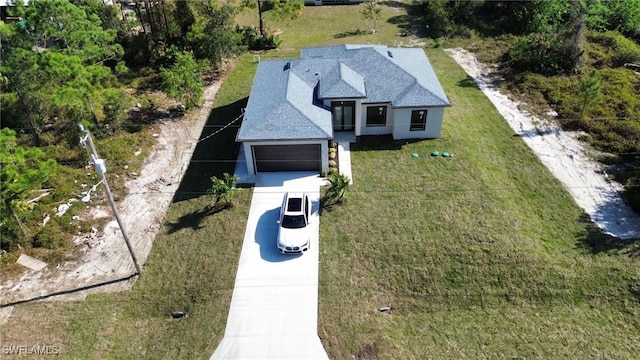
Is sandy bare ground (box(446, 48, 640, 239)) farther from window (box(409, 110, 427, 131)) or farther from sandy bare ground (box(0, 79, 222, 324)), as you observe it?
sandy bare ground (box(0, 79, 222, 324))

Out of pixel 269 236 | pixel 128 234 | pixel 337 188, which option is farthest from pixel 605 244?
pixel 128 234

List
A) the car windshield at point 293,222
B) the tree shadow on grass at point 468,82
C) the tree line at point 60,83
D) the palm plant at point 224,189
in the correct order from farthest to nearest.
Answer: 1. the tree shadow on grass at point 468,82
2. the palm plant at point 224,189
3. the car windshield at point 293,222
4. the tree line at point 60,83

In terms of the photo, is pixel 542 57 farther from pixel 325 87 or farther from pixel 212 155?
pixel 212 155

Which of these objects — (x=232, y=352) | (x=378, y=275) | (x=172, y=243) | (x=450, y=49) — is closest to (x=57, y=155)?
(x=172, y=243)

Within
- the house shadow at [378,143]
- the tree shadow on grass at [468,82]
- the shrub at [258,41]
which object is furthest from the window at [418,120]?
the shrub at [258,41]

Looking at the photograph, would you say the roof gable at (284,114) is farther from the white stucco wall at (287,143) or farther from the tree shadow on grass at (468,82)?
the tree shadow on grass at (468,82)

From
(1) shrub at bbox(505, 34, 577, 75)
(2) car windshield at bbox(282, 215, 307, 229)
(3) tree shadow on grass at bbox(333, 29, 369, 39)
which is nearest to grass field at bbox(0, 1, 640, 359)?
(2) car windshield at bbox(282, 215, 307, 229)

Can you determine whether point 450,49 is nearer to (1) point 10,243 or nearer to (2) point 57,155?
(2) point 57,155
